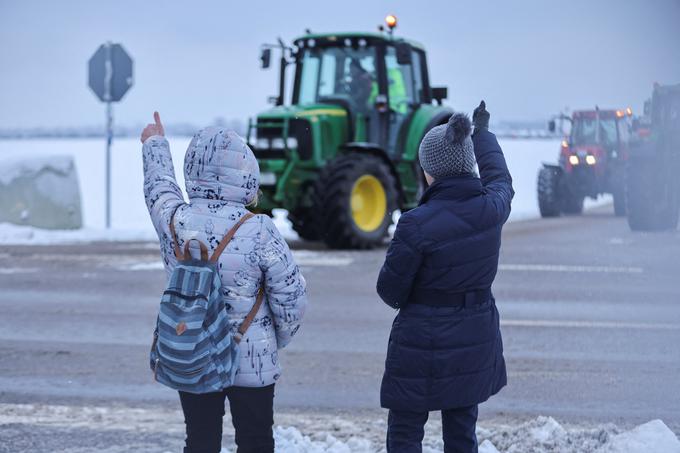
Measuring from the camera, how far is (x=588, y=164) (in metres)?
22.2

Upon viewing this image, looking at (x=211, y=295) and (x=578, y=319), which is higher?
(x=211, y=295)

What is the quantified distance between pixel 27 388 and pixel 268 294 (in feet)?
11.1

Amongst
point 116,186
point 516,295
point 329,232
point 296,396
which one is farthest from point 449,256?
point 116,186

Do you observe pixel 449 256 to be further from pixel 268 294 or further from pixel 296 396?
pixel 296 396

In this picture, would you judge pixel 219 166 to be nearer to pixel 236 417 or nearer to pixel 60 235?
pixel 236 417

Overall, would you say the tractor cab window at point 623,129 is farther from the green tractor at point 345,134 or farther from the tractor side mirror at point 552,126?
the green tractor at point 345,134

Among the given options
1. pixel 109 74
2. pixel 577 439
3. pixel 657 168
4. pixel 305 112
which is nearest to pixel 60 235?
pixel 109 74

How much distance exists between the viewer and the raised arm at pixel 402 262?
3.85m

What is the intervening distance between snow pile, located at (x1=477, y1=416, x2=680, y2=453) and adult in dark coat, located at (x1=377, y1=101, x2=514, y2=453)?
1.18 meters

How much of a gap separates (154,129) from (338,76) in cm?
1169

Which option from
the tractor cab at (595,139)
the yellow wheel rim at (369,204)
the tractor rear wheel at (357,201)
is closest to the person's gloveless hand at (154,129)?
the tractor rear wheel at (357,201)

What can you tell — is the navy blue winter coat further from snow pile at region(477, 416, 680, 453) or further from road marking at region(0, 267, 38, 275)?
road marking at region(0, 267, 38, 275)

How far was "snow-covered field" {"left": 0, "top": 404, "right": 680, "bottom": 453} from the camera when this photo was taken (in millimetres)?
5031

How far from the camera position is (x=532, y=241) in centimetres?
1666
